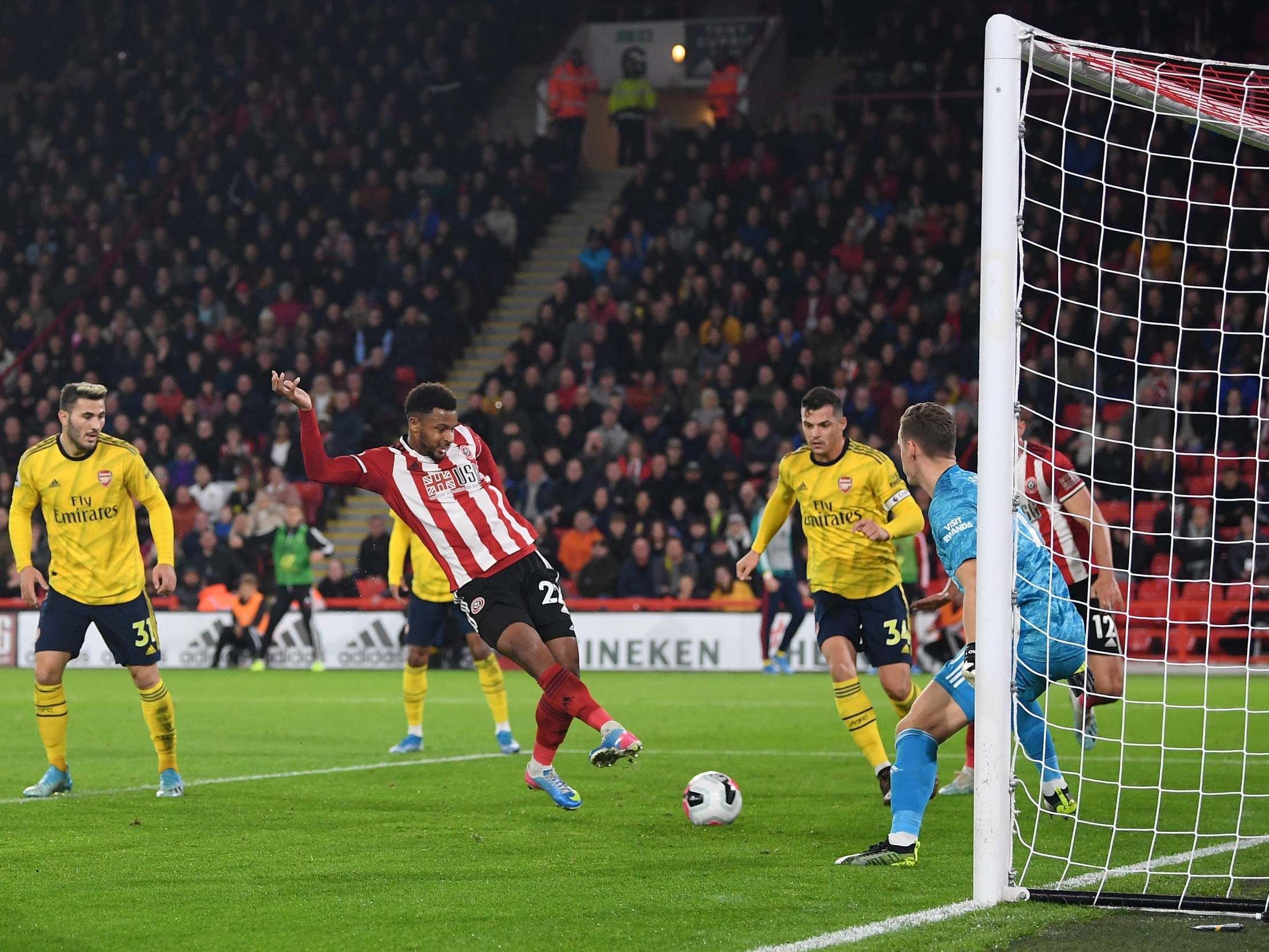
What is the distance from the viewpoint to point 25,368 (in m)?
27.2

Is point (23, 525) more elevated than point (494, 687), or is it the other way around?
point (23, 525)

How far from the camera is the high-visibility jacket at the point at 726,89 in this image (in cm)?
2816

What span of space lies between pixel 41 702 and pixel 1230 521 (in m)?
13.8

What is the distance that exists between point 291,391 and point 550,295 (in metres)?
20.1

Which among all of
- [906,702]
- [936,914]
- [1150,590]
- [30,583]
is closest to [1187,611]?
[1150,590]

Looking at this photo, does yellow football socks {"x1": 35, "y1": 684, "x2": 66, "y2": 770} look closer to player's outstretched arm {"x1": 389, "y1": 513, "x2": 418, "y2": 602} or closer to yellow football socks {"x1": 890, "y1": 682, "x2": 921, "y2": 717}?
player's outstretched arm {"x1": 389, "y1": 513, "x2": 418, "y2": 602}

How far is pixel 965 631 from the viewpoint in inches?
267

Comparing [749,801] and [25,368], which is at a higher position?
[25,368]

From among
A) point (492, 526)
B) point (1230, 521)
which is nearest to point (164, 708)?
point (492, 526)

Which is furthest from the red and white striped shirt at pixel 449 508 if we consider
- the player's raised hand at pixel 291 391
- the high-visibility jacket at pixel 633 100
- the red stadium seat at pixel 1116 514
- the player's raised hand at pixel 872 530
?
the high-visibility jacket at pixel 633 100

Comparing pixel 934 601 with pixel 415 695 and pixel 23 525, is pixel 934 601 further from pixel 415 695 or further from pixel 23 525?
pixel 415 695

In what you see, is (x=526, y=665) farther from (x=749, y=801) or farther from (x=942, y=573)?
(x=942, y=573)

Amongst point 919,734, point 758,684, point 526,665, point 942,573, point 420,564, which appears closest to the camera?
point 919,734

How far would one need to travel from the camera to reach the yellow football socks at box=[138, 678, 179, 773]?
9.37m
